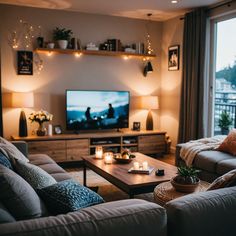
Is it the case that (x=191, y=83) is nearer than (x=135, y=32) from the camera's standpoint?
Yes

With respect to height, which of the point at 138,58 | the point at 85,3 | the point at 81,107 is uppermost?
the point at 85,3

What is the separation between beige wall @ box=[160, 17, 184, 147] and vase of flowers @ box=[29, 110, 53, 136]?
238 centimetres

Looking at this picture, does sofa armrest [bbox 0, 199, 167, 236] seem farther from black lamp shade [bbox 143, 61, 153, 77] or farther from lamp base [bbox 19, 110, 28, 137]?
black lamp shade [bbox 143, 61, 153, 77]

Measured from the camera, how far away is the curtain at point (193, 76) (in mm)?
5242

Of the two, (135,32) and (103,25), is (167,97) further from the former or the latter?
(103,25)

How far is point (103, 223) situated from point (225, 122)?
13.5 feet

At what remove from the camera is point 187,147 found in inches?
171

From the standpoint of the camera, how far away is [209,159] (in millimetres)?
3855

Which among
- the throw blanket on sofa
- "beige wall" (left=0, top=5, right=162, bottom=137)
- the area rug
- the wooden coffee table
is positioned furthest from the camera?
"beige wall" (left=0, top=5, right=162, bottom=137)

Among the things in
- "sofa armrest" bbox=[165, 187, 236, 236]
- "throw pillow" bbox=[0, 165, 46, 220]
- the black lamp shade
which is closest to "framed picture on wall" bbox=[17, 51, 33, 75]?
the black lamp shade

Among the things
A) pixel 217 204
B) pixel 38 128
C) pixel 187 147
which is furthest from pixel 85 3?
pixel 217 204

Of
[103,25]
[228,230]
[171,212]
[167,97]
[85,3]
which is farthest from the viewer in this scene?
[167,97]

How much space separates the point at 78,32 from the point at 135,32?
3.75 ft

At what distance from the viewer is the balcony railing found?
5.15m
